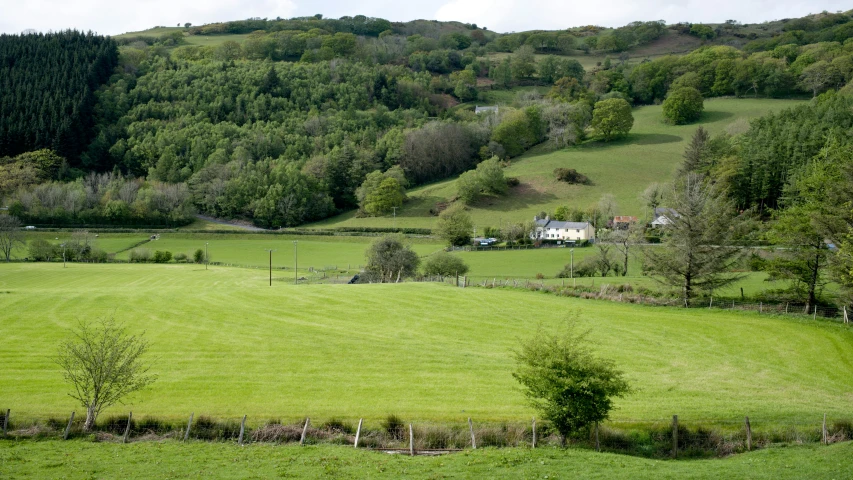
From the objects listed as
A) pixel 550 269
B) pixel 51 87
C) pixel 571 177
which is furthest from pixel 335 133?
pixel 550 269

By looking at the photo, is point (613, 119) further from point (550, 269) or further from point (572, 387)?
point (572, 387)

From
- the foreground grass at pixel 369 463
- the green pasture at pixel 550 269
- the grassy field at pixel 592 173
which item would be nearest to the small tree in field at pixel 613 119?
the grassy field at pixel 592 173

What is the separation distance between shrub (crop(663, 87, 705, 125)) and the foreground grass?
127830 millimetres

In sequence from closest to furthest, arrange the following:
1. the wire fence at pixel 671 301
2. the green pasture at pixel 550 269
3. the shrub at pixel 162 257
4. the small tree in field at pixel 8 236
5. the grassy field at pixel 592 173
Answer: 1. the wire fence at pixel 671 301
2. the green pasture at pixel 550 269
3. the small tree in field at pixel 8 236
4. the shrub at pixel 162 257
5. the grassy field at pixel 592 173

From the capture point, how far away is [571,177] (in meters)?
113

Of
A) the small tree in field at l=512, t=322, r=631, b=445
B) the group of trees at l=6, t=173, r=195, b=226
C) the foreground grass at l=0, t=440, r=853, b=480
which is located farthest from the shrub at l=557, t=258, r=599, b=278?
the group of trees at l=6, t=173, r=195, b=226

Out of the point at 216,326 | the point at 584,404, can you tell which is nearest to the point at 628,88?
the point at 216,326

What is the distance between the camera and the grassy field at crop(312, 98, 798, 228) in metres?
104

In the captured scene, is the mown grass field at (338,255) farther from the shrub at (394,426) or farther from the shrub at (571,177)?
the shrub at (571,177)

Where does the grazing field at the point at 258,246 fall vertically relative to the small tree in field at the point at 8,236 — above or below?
below

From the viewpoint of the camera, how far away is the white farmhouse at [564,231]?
86.3m

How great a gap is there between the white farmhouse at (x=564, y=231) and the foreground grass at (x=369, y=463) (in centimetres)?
6618

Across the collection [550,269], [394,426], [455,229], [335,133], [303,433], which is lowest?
[550,269]

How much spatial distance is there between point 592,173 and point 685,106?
36.1m
